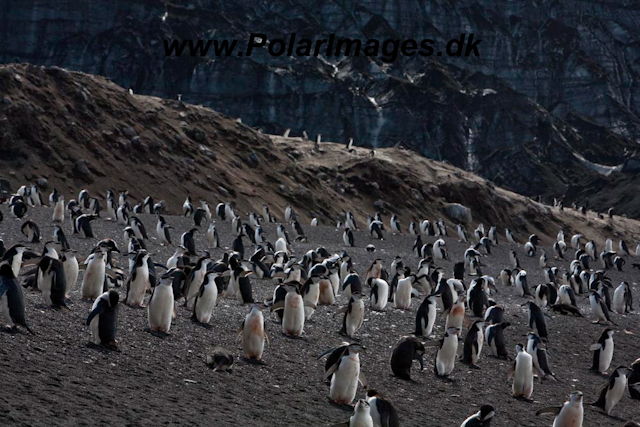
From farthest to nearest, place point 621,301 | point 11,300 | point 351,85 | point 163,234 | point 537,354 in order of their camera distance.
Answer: point 351,85
point 163,234
point 621,301
point 537,354
point 11,300

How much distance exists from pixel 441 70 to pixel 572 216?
54.4 m

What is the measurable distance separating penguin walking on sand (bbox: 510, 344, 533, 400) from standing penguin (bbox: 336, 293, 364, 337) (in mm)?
2966

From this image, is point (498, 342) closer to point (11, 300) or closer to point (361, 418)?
point (361, 418)

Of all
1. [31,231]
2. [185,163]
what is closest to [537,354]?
[31,231]

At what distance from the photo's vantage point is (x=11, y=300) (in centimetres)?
1035

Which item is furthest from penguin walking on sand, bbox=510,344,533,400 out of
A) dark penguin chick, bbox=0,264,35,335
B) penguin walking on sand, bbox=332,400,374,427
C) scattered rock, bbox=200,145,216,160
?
scattered rock, bbox=200,145,216,160

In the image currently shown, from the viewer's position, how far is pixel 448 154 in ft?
373

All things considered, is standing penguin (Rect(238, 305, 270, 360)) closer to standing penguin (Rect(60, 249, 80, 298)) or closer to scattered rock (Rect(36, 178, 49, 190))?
standing penguin (Rect(60, 249, 80, 298))

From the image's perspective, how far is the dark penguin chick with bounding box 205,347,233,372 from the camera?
36.4ft

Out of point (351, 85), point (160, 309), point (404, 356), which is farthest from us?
point (351, 85)

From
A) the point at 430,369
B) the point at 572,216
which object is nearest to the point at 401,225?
the point at 572,216

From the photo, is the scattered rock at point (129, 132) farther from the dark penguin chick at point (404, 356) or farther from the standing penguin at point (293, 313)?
the dark penguin chick at point (404, 356)

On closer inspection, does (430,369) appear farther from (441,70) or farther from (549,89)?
(549,89)

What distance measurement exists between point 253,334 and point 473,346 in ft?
14.3
